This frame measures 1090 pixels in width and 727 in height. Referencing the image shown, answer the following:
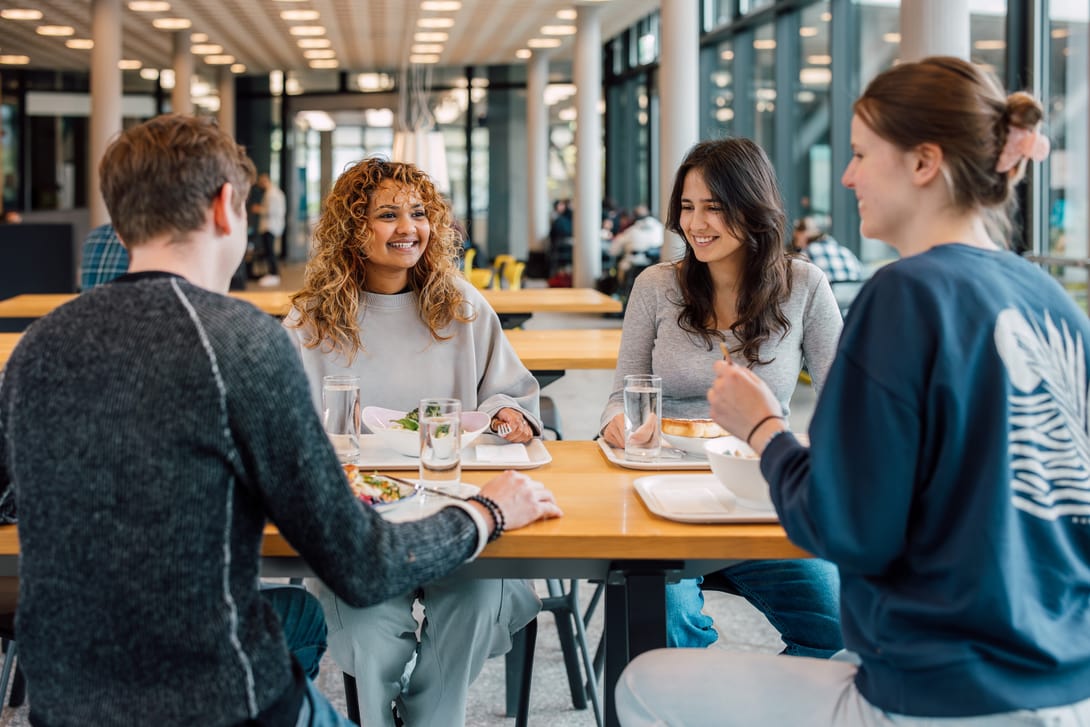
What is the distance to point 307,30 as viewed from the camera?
14.8 m

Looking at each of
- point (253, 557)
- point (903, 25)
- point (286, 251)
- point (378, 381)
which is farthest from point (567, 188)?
point (253, 557)

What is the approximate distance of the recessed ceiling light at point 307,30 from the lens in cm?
1449

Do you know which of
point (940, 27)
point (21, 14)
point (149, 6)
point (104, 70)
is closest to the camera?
point (940, 27)

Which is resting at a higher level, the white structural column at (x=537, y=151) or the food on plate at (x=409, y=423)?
the white structural column at (x=537, y=151)

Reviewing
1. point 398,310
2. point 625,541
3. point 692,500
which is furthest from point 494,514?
point 398,310

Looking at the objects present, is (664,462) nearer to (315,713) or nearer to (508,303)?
(315,713)

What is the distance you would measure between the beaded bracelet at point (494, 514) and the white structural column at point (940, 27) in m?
3.96

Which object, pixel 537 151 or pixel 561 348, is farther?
pixel 537 151

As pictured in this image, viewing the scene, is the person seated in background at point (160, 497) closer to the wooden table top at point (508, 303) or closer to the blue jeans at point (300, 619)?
the blue jeans at point (300, 619)

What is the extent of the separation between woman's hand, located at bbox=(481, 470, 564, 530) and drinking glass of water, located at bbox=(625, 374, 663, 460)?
391 mm

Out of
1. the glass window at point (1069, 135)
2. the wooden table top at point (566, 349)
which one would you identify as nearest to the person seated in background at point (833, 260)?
the glass window at point (1069, 135)

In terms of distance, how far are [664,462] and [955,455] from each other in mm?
861

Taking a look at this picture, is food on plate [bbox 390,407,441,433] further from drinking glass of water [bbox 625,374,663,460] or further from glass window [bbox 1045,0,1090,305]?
glass window [bbox 1045,0,1090,305]

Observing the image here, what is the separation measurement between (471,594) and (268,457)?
933mm
